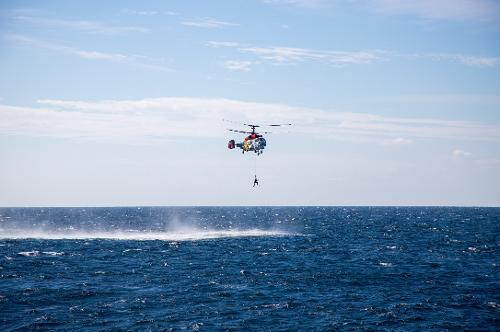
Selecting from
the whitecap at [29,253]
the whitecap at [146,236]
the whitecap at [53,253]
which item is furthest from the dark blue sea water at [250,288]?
the whitecap at [146,236]

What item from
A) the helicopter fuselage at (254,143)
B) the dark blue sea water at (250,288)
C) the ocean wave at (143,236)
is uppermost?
the helicopter fuselage at (254,143)

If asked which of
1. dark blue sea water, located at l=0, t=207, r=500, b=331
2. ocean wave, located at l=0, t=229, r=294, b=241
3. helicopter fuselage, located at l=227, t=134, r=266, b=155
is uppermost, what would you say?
helicopter fuselage, located at l=227, t=134, r=266, b=155

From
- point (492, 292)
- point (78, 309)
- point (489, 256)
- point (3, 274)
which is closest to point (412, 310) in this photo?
point (492, 292)

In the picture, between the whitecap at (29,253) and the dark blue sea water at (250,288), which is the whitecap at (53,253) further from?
the whitecap at (29,253)

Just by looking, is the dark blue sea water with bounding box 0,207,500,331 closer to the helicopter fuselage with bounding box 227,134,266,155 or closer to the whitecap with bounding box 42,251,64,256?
the whitecap with bounding box 42,251,64,256

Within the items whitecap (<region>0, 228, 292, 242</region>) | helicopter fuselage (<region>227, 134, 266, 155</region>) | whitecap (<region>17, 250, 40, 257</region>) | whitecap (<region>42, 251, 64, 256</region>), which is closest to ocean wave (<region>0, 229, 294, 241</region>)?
whitecap (<region>0, 228, 292, 242</region>)

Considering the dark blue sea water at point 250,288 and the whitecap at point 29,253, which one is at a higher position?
the dark blue sea water at point 250,288

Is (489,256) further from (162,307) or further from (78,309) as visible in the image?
(78,309)

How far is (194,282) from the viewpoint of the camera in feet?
217

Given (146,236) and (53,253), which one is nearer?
(53,253)

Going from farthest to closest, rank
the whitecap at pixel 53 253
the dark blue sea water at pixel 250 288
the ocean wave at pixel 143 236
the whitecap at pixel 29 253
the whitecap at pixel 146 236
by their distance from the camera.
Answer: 1. the ocean wave at pixel 143 236
2. the whitecap at pixel 146 236
3. the whitecap at pixel 53 253
4. the whitecap at pixel 29 253
5. the dark blue sea water at pixel 250 288

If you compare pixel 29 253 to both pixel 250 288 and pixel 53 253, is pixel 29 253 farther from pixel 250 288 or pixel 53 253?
pixel 250 288

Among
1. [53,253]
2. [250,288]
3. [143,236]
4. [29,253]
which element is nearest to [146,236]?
[143,236]

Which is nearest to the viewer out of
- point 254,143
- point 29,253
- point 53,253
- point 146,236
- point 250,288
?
point 250,288
